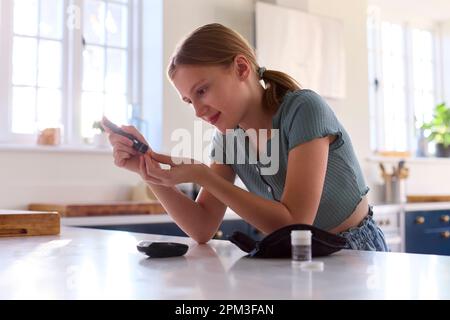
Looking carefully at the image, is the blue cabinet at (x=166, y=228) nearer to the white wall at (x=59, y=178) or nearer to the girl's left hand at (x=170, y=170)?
the white wall at (x=59, y=178)

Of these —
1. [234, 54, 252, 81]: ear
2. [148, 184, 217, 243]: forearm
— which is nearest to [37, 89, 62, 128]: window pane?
[148, 184, 217, 243]: forearm

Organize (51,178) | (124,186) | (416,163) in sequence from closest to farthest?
(51,178), (124,186), (416,163)

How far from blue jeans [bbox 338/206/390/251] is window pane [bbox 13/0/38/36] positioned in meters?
2.53

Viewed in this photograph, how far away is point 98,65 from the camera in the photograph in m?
3.62

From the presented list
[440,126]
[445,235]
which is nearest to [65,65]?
[445,235]

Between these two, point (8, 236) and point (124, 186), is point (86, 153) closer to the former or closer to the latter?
point (124, 186)

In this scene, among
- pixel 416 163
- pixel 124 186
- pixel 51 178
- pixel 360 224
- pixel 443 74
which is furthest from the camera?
pixel 443 74

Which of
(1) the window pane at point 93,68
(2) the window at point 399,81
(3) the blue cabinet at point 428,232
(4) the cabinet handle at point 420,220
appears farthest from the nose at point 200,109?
(2) the window at point 399,81

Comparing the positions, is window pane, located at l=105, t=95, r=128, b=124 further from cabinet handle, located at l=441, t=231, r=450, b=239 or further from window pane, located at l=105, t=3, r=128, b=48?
cabinet handle, located at l=441, t=231, r=450, b=239

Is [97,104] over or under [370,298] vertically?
over

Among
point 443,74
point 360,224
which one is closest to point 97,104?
point 360,224

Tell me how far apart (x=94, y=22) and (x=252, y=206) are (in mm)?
2701

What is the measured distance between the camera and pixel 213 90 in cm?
145
